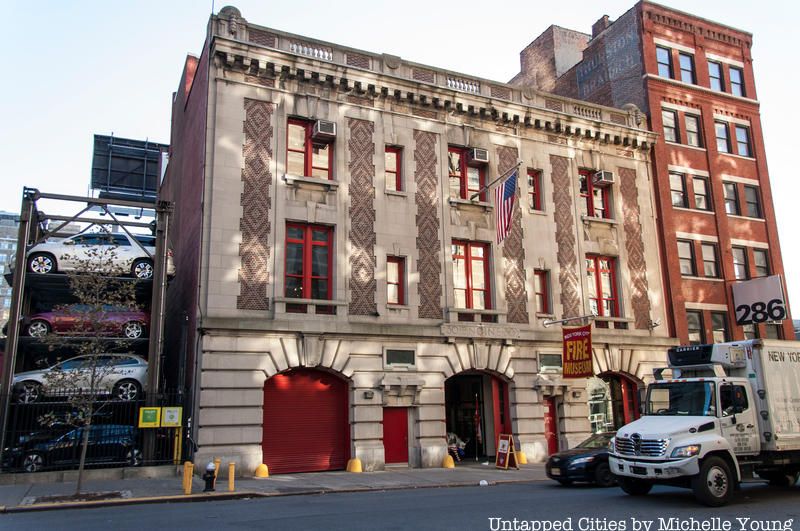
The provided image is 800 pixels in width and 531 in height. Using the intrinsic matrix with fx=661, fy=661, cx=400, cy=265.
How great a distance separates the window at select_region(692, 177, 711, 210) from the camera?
31094mm

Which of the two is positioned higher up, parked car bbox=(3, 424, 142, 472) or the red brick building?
the red brick building

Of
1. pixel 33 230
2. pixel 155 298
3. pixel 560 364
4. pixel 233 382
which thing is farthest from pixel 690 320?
pixel 33 230

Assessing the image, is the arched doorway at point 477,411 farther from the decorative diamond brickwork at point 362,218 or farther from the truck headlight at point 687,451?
the truck headlight at point 687,451

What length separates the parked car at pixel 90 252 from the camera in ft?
69.0

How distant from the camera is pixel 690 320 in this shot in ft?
96.3

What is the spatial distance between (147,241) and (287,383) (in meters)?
8.39

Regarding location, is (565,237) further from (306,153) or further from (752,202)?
(752,202)

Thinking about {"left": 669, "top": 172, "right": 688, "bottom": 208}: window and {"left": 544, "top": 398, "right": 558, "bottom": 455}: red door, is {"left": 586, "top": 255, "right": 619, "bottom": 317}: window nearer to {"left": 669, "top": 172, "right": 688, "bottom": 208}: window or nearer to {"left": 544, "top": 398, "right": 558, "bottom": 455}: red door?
{"left": 544, "top": 398, "right": 558, "bottom": 455}: red door

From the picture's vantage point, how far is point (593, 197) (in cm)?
2864

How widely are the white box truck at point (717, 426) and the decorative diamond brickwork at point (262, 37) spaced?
53.8 feet

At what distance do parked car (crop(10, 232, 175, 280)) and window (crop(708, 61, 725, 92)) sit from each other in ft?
90.2

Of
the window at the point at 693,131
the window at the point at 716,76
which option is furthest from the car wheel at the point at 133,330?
the window at the point at 716,76

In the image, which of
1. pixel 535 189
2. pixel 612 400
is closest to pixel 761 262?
pixel 612 400

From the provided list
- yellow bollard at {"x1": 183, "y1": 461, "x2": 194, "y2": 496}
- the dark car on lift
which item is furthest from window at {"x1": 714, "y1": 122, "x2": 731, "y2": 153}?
yellow bollard at {"x1": 183, "y1": 461, "x2": 194, "y2": 496}
